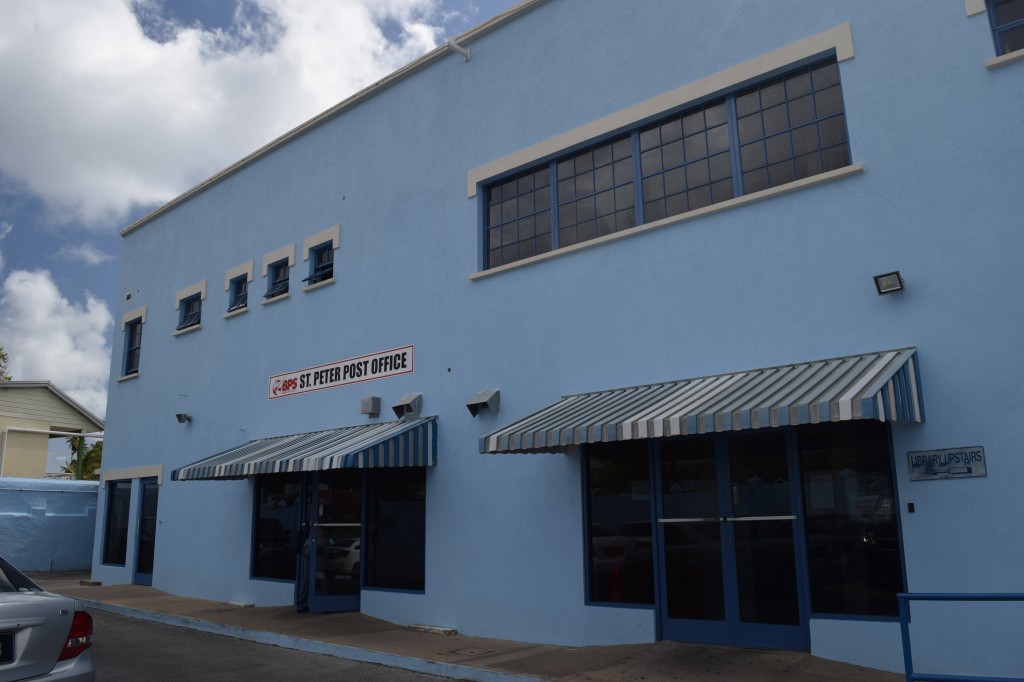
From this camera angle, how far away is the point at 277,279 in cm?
1591

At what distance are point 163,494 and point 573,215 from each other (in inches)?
446

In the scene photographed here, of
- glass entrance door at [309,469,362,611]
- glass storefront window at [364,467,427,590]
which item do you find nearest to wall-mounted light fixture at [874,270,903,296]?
glass storefront window at [364,467,427,590]

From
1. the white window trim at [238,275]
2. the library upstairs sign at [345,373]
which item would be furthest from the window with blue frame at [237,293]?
the library upstairs sign at [345,373]

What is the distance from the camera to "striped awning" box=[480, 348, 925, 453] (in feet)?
23.1

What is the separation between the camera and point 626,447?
9.70 metres

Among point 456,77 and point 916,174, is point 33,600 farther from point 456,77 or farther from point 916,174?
point 456,77

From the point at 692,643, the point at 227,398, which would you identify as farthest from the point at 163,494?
the point at 692,643

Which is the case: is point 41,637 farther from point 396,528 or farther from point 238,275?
point 238,275

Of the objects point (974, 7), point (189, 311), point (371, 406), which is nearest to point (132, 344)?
point (189, 311)

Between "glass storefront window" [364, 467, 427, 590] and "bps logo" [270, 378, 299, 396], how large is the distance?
2814mm

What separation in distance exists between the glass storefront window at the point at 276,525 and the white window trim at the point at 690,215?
543cm

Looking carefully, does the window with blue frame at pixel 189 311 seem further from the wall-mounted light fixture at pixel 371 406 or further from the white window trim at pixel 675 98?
the white window trim at pixel 675 98

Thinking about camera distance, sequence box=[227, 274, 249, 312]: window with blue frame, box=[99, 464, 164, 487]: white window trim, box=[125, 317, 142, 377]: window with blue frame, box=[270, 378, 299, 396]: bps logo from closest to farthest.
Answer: box=[270, 378, 299, 396]: bps logo < box=[227, 274, 249, 312]: window with blue frame < box=[99, 464, 164, 487]: white window trim < box=[125, 317, 142, 377]: window with blue frame

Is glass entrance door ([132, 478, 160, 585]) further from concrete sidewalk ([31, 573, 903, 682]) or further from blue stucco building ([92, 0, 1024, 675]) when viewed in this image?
concrete sidewalk ([31, 573, 903, 682])
